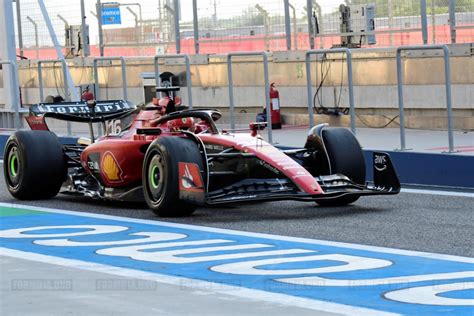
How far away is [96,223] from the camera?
1263 cm

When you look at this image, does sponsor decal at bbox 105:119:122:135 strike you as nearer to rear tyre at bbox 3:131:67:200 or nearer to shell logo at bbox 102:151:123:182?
rear tyre at bbox 3:131:67:200

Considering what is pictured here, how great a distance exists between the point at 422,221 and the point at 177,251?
107 inches

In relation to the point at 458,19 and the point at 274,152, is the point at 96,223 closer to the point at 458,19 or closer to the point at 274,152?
the point at 274,152

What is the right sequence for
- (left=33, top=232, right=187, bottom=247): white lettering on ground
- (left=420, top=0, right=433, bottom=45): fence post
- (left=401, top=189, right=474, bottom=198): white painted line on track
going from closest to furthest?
(left=33, top=232, right=187, bottom=247): white lettering on ground
(left=401, top=189, right=474, bottom=198): white painted line on track
(left=420, top=0, right=433, bottom=45): fence post

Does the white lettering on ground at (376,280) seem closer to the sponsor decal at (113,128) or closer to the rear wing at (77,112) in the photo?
the sponsor decal at (113,128)

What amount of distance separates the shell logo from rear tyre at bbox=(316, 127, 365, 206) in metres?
2.12

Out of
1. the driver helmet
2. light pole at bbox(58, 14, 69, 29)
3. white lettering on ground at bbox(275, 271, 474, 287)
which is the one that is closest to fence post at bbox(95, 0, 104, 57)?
light pole at bbox(58, 14, 69, 29)

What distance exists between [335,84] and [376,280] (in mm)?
14079

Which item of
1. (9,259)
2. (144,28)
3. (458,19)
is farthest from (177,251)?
(144,28)

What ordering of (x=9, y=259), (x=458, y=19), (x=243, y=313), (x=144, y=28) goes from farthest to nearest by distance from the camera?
(x=144, y=28), (x=458, y=19), (x=9, y=259), (x=243, y=313)

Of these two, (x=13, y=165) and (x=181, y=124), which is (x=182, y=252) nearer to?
(x=181, y=124)

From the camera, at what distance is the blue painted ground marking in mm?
8148

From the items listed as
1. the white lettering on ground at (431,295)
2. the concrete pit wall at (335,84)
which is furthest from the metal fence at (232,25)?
the white lettering on ground at (431,295)

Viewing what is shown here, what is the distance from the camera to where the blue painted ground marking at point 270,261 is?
26.7ft
